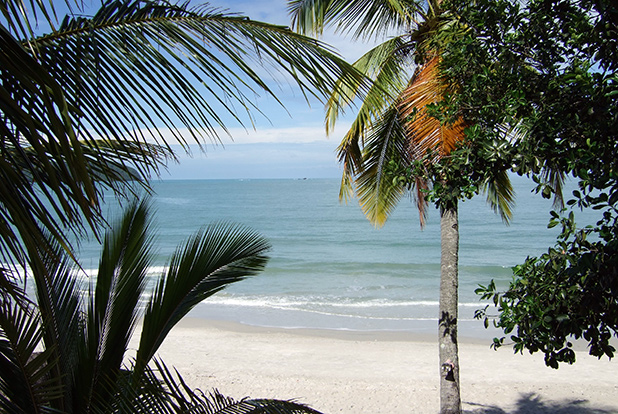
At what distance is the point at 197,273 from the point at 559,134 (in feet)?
8.15

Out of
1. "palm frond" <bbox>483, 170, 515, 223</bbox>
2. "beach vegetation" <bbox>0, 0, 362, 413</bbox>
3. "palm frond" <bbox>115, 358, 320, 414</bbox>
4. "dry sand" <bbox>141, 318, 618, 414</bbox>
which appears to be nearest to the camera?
"beach vegetation" <bbox>0, 0, 362, 413</bbox>

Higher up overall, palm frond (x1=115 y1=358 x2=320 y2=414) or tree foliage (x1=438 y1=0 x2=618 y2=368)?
tree foliage (x1=438 y1=0 x2=618 y2=368)

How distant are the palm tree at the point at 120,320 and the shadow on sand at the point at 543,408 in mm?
5249

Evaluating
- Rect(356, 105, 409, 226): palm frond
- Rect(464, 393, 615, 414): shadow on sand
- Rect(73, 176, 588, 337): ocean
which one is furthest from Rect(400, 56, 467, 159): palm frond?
Rect(464, 393, 615, 414): shadow on sand

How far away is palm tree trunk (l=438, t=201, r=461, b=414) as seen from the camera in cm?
587

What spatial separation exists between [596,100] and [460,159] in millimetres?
743

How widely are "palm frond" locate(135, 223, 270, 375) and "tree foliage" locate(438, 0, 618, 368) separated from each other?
178 centimetres

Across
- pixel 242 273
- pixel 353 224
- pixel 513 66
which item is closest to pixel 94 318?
pixel 242 273

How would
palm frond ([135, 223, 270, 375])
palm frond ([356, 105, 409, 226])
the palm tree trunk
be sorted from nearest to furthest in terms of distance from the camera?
palm frond ([135, 223, 270, 375]), the palm tree trunk, palm frond ([356, 105, 409, 226])

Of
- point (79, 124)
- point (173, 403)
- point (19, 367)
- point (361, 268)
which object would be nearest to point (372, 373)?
point (173, 403)

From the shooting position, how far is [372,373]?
963 cm

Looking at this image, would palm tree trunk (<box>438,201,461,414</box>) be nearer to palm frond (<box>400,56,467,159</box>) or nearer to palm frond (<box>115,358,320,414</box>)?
palm frond (<box>400,56,467,159</box>)

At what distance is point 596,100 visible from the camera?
252 cm

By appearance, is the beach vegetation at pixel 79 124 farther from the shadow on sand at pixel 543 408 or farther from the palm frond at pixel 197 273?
the shadow on sand at pixel 543 408
